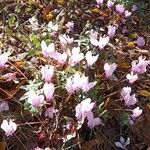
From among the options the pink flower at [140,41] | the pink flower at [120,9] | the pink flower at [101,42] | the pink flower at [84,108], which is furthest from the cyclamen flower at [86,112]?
the pink flower at [120,9]

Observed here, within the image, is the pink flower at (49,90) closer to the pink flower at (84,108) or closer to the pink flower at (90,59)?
the pink flower at (84,108)

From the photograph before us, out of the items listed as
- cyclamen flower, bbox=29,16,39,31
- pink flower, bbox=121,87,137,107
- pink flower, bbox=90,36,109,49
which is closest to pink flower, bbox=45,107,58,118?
pink flower, bbox=121,87,137,107

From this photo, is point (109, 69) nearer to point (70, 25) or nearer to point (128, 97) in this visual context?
point (128, 97)

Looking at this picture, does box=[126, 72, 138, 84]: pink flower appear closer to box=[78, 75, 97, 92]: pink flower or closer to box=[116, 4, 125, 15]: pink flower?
box=[78, 75, 97, 92]: pink flower

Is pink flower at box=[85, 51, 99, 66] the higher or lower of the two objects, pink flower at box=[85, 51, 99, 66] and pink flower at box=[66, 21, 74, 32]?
the higher

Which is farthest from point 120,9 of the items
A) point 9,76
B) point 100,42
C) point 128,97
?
point 9,76

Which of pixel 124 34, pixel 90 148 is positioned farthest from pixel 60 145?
pixel 124 34

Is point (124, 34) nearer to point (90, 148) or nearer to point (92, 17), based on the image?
point (92, 17)
